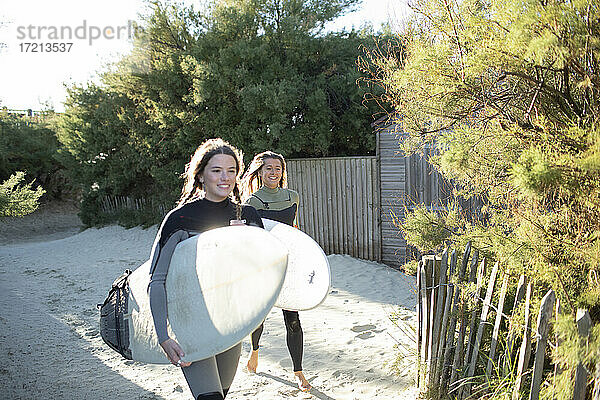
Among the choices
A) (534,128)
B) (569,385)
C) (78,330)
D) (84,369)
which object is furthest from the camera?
(78,330)

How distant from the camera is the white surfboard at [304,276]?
2.65m

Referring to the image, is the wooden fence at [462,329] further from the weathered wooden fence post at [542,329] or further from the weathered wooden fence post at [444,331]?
the weathered wooden fence post at [542,329]

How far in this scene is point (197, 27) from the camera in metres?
11.3

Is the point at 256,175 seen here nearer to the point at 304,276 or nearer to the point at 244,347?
the point at 304,276

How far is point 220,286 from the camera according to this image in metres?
2.05

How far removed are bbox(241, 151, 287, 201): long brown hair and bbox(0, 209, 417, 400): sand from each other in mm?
1544

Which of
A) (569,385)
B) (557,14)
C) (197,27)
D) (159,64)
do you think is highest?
(197,27)

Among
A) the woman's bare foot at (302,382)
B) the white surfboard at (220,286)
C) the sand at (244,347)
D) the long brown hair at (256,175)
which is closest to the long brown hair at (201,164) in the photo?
the white surfboard at (220,286)

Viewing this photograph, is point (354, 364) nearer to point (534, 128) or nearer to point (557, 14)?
point (534, 128)

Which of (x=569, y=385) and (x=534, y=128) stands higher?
(x=534, y=128)

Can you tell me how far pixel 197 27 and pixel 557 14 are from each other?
10.6 meters

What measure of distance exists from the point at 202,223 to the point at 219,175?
250 mm

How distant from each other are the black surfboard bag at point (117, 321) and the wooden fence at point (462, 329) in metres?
1.86

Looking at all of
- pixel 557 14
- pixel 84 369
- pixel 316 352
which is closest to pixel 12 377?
pixel 84 369
